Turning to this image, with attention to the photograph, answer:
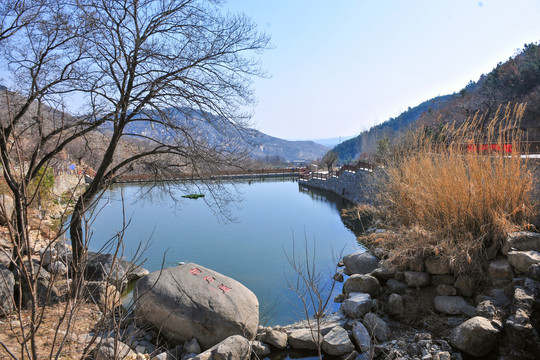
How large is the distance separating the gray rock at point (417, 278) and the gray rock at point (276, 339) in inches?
75.0

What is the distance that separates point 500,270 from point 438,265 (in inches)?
28.6

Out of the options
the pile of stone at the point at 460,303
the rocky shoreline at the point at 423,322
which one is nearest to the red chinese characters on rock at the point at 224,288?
the rocky shoreline at the point at 423,322

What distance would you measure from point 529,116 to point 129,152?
24.2 metres

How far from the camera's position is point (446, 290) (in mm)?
4641

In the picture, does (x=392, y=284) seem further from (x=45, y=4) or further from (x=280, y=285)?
(x=45, y=4)

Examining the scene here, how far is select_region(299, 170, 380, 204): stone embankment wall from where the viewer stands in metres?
14.5

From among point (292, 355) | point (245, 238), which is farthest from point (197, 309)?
point (245, 238)

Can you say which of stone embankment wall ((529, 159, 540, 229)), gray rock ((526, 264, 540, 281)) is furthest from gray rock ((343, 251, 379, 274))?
gray rock ((526, 264, 540, 281))

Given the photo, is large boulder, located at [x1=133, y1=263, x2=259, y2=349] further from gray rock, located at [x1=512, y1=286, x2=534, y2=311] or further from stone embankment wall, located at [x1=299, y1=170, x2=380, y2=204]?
stone embankment wall, located at [x1=299, y1=170, x2=380, y2=204]

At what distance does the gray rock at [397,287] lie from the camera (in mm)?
5075

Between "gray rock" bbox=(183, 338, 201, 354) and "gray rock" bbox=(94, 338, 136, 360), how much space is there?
62 centimetres

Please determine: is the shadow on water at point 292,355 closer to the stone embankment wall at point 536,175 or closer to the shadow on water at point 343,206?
the stone embankment wall at point 536,175

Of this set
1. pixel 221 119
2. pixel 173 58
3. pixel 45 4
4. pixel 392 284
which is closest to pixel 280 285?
pixel 392 284

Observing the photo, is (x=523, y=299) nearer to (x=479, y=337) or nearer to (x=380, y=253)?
(x=479, y=337)
